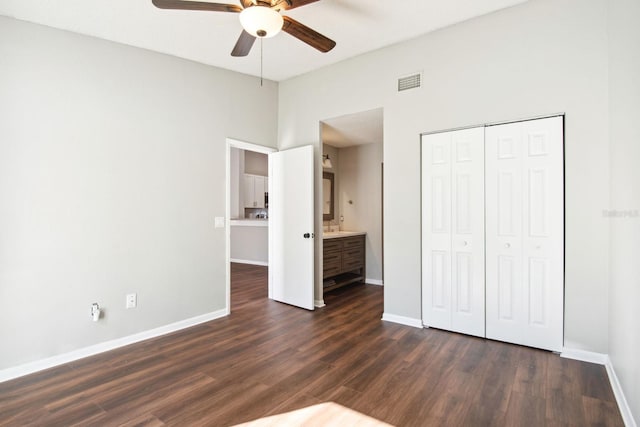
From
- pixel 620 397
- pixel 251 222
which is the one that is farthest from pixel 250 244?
pixel 620 397

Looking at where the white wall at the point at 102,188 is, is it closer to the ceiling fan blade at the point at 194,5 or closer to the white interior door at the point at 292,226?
the white interior door at the point at 292,226

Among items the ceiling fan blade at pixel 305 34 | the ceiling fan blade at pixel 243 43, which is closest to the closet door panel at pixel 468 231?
the ceiling fan blade at pixel 305 34

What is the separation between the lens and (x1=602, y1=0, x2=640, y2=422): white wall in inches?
66.9

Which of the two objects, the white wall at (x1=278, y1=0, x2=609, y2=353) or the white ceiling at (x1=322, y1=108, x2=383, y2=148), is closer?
the white wall at (x1=278, y1=0, x2=609, y2=353)

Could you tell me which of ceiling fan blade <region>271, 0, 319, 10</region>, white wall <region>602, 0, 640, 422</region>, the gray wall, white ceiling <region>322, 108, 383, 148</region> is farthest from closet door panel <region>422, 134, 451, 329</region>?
the gray wall

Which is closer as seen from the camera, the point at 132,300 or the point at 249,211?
the point at 132,300

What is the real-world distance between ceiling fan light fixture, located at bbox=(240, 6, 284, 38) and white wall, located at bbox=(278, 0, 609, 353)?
5.94ft

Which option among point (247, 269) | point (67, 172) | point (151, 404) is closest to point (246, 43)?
point (67, 172)

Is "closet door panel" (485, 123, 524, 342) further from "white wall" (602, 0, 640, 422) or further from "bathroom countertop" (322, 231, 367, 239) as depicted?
"bathroom countertop" (322, 231, 367, 239)

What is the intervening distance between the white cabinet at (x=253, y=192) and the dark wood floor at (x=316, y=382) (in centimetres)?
458

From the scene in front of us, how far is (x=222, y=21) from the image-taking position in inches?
114

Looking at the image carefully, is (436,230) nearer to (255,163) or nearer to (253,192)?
(253,192)

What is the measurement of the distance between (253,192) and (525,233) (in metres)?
5.95

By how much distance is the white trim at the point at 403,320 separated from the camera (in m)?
3.41
